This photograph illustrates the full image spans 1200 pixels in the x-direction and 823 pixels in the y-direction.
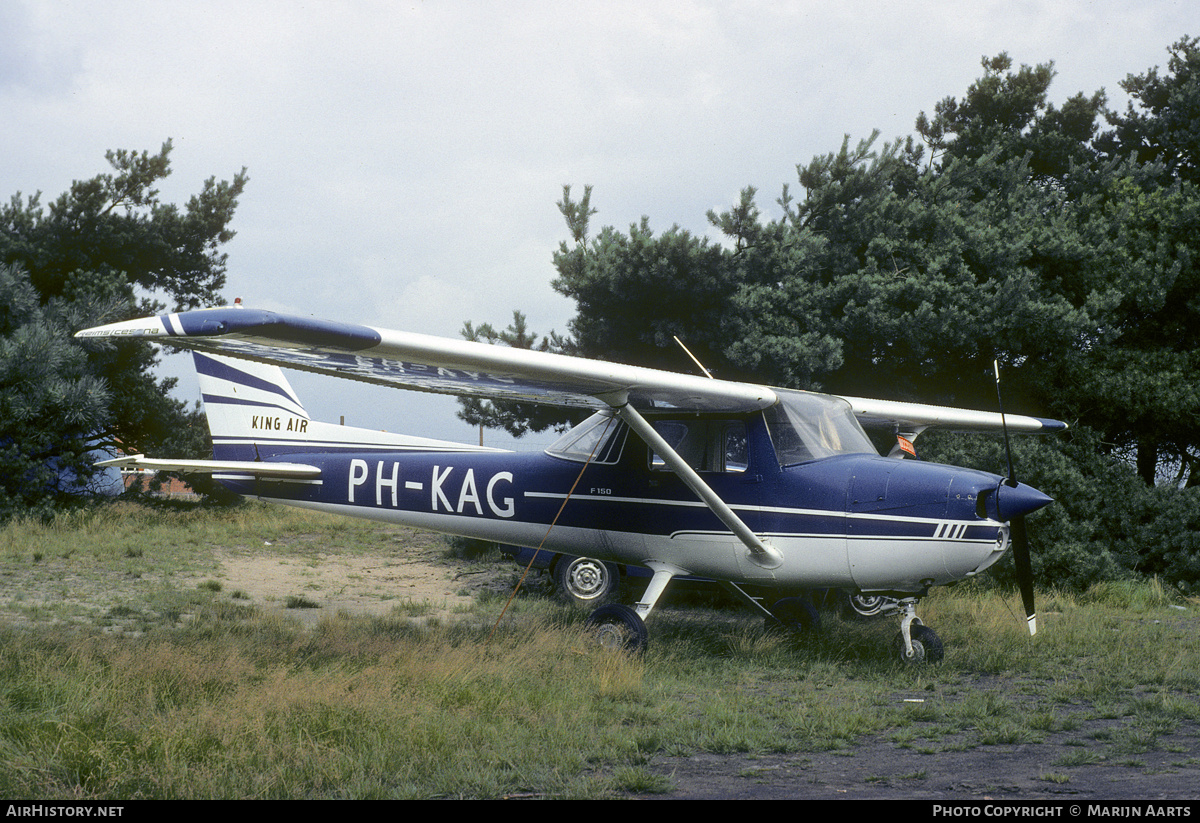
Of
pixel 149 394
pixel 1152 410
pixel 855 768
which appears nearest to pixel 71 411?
pixel 149 394

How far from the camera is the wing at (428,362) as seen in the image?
16.8 feet

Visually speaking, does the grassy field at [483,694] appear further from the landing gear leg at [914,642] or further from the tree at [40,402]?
the tree at [40,402]

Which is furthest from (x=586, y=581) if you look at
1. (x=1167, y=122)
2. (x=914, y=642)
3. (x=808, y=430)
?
(x=1167, y=122)

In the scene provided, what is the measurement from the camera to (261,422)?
1120 centimetres

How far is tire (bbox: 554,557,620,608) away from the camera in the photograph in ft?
36.9

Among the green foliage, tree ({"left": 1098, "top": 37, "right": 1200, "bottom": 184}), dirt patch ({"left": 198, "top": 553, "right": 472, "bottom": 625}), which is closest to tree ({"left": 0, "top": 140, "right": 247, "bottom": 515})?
dirt patch ({"left": 198, "top": 553, "right": 472, "bottom": 625})

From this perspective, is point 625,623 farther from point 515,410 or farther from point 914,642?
point 515,410

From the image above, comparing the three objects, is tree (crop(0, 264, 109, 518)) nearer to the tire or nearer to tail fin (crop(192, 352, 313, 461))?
tail fin (crop(192, 352, 313, 461))

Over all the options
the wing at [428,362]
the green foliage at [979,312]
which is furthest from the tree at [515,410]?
the wing at [428,362]

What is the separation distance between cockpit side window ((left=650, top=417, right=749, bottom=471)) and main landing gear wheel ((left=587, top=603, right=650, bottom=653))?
139 cm

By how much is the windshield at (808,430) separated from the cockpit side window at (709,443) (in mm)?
326

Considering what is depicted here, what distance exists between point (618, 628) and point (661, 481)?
1.43 m

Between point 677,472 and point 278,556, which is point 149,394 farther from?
point 677,472

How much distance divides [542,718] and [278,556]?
1122cm
